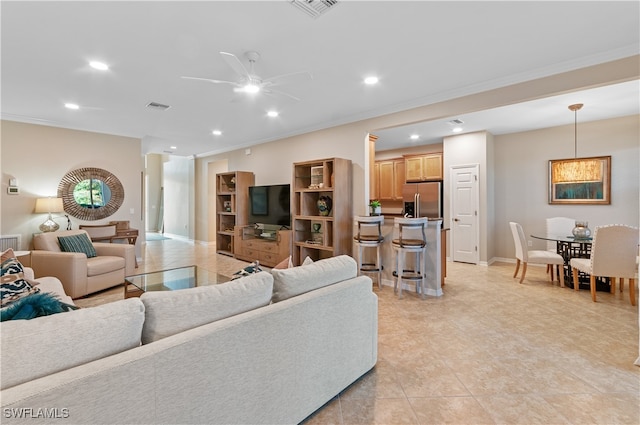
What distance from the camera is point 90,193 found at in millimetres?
5723

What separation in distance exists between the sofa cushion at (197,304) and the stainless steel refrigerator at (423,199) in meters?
5.54

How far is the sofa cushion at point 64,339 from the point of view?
0.93 metres

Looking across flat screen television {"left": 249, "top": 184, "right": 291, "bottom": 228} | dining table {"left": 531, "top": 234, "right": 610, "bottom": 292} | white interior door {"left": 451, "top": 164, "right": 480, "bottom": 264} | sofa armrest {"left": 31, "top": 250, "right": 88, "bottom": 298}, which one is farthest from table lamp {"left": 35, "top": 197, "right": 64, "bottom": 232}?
dining table {"left": 531, "top": 234, "right": 610, "bottom": 292}

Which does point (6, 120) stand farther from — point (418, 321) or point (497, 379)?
point (497, 379)

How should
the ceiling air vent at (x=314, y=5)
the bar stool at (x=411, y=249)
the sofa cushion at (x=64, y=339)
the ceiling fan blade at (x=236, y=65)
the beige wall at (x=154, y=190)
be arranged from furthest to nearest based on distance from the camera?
1. the beige wall at (x=154, y=190)
2. the bar stool at (x=411, y=249)
3. the ceiling fan blade at (x=236, y=65)
4. the ceiling air vent at (x=314, y=5)
5. the sofa cushion at (x=64, y=339)

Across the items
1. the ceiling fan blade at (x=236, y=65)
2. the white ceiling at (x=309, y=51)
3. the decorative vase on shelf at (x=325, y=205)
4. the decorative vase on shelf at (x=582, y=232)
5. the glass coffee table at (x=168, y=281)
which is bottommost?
the glass coffee table at (x=168, y=281)

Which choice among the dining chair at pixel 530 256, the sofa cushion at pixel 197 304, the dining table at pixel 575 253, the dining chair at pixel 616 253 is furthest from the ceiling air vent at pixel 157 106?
the dining chair at pixel 616 253

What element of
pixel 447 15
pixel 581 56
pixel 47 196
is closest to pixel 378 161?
pixel 581 56

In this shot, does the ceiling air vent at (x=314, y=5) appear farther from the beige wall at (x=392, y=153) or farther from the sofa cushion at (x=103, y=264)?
the sofa cushion at (x=103, y=264)

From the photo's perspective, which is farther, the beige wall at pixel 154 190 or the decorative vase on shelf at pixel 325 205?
the beige wall at pixel 154 190

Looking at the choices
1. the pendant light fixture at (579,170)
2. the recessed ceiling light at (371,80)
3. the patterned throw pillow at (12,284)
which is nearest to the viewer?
the patterned throw pillow at (12,284)

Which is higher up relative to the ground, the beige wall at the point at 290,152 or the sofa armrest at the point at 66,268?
the beige wall at the point at 290,152

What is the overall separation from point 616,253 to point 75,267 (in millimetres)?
6721

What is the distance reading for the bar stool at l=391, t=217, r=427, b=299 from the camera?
391 cm
